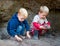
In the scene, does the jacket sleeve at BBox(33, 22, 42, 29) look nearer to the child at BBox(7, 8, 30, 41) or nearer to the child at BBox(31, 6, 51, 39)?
the child at BBox(31, 6, 51, 39)

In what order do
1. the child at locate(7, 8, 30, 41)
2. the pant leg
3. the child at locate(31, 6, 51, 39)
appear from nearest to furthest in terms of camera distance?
the child at locate(7, 8, 30, 41) < the pant leg < the child at locate(31, 6, 51, 39)

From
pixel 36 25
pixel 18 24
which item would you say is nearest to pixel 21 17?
pixel 18 24

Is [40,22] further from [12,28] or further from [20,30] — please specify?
[12,28]

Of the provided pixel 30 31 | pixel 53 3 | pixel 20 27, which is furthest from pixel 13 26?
pixel 53 3

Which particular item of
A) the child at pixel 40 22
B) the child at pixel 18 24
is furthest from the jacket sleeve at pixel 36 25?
the child at pixel 18 24

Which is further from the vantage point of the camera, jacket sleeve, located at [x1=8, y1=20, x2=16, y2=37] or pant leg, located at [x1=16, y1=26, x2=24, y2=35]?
pant leg, located at [x1=16, y1=26, x2=24, y2=35]

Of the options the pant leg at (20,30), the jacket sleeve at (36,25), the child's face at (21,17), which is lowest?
the pant leg at (20,30)

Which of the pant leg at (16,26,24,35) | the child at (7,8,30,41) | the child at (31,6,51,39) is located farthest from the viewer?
the child at (31,6,51,39)

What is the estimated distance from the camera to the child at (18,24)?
11.1ft

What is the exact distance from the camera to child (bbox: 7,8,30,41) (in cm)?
339

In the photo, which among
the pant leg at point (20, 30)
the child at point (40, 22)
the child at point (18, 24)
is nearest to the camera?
the child at point (18, 24)

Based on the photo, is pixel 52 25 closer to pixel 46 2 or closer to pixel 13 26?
pixel 46 2

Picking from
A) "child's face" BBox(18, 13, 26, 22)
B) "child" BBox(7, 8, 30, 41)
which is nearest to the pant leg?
"child" BBox(7, 8, 30, 41)

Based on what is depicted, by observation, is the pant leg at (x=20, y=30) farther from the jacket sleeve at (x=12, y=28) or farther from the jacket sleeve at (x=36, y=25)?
the jacket sleeve at (x=36, y=25)
